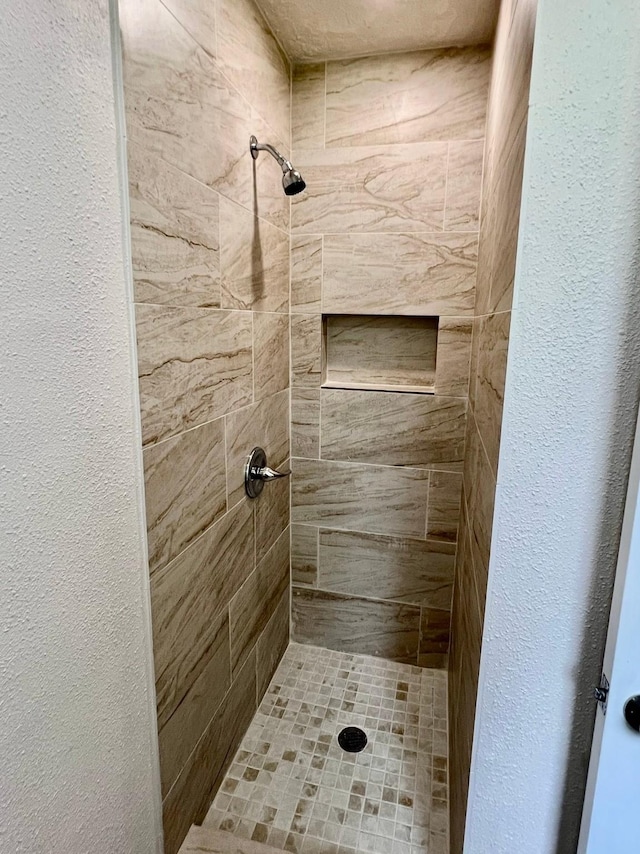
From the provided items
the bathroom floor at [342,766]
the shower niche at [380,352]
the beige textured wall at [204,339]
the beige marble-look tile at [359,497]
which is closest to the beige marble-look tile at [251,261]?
the beige textured wall at [204,339]

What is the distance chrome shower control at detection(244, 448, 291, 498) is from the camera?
152 cm

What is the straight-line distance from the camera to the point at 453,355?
1745 mm

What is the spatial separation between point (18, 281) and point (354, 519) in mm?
1589

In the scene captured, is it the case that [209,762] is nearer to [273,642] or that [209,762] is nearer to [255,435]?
[273,642]

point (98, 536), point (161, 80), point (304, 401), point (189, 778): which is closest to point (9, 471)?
point (98, 536)

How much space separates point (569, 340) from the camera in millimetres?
632

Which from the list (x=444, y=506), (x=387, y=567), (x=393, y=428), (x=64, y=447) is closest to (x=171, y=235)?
(x=64, y=447)

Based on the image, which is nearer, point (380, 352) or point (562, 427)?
point (562, 427)

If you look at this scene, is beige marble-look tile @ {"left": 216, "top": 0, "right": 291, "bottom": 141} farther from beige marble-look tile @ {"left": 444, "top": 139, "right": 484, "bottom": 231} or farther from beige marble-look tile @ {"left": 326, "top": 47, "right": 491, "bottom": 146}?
beige marble-look tile @ {"left": 444, "top": 139, "right": 484, "bottom": 231}

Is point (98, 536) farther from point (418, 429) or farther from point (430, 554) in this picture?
point (430, 554)

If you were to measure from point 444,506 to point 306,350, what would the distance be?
2.84 feet

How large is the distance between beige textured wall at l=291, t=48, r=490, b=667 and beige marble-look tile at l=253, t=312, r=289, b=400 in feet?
0.26

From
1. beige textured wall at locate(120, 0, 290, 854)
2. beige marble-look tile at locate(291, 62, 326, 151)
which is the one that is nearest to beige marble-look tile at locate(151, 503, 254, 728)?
beige textured wall at locate(120, 0, 290, 854)

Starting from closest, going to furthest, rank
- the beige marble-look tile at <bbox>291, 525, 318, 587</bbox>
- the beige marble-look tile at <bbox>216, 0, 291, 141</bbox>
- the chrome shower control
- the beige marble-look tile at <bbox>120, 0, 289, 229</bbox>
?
1. the beige marble-look tile at <bbox>120, 0, 289, 229</bbox>
2. the beige marble-look tile at <bbox>216, 0, 291, 141</bbox>
3. the chrome shower control
4. the beige marble-look tile at <bbox>291, 525, 318, 587</bbox>
